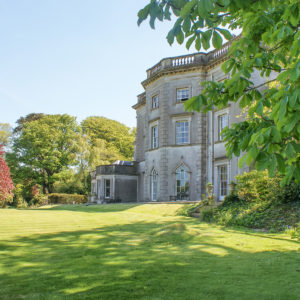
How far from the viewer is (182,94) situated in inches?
976

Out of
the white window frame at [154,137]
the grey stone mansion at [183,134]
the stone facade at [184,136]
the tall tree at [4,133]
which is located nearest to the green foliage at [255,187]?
the grey stone mansion at [183,134]

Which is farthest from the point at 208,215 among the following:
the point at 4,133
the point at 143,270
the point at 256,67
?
the point at 4,133

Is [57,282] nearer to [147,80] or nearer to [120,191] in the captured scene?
[147,80]

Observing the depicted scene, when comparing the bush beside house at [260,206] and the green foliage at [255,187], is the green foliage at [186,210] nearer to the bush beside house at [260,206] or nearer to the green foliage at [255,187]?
the bush beside house at [260,206]

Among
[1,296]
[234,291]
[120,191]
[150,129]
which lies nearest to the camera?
[1,296]

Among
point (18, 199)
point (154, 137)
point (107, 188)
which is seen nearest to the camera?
point (154, 137)

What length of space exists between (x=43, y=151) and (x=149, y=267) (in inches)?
1469

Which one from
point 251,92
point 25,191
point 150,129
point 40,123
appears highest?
point 40,123

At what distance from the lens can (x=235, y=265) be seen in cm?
524

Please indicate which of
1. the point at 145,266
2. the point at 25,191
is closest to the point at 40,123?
the point at 25,191

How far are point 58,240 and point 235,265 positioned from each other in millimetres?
4364

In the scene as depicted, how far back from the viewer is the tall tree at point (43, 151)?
130 feet

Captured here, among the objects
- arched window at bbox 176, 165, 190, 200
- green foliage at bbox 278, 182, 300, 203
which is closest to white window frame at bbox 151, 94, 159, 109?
arched window at bbox 176, 165, 190, 200

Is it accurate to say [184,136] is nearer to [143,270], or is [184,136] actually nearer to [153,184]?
[153,184]
